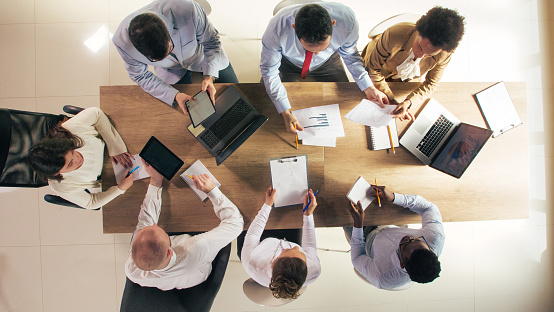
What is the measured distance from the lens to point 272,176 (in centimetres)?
168

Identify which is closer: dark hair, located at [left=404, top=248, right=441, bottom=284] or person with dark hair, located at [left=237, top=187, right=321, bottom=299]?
dark hair, located at [left=404, top=248, right=441, bottom=284]

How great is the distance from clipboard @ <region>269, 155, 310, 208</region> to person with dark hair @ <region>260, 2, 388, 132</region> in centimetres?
20

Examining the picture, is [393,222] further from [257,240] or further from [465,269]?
[465,269]

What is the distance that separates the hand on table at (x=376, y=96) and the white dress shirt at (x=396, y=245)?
1.93 ft

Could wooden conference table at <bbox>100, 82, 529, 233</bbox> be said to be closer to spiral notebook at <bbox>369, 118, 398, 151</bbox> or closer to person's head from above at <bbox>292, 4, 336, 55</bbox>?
spiral notebook at <bbox>369, 118, 398, 151</bbox>

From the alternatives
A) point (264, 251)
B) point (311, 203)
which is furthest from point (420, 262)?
point (264, 251)

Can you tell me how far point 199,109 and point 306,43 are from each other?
0.74 m

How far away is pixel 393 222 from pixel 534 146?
7.08 feet

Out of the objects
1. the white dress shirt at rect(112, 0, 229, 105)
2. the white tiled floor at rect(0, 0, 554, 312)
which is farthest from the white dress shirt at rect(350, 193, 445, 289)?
the white dress shirt at rect(112, 0, 229, 105)

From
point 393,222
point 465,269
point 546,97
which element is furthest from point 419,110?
point 546,97

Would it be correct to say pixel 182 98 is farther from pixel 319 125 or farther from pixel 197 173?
pixel 319 125

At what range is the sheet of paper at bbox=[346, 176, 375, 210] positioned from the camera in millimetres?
1680

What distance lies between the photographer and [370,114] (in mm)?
1710

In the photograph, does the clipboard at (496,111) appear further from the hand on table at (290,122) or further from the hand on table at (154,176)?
the hand on table at (154,176)
